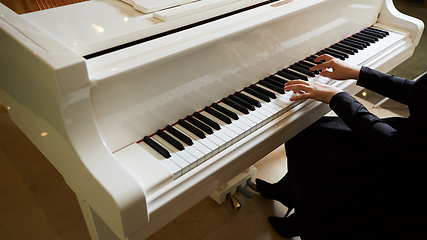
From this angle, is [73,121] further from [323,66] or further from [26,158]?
[26,158]

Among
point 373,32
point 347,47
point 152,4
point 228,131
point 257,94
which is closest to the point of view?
point 228,131

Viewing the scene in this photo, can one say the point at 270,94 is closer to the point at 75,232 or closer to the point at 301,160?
the point at 301,160

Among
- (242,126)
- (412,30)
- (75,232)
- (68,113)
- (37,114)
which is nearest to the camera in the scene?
(68,113)

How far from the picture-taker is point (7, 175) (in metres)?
2.42

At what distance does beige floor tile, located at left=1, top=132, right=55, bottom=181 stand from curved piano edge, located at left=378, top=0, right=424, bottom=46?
271 cm

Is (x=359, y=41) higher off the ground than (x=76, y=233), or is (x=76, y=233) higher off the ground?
(x=359, y=41)

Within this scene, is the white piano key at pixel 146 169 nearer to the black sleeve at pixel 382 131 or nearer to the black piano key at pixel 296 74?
the black sleeve at pixel 382 131

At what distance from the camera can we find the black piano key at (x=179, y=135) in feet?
4.42

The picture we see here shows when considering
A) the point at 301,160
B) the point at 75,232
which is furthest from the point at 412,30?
the point at 75,232

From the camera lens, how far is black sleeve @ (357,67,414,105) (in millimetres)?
1675

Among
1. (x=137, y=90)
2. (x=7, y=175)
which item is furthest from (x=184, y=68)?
(x=7, y=175)

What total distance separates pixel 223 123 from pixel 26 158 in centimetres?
184

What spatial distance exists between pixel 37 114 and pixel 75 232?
0.97 m

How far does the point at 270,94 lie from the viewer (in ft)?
5.54
